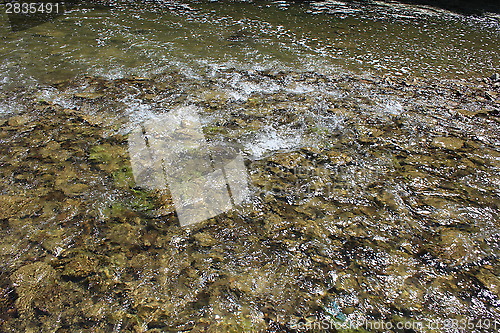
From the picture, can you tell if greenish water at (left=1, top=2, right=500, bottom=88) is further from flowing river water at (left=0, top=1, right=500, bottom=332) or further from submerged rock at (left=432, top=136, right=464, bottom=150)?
submerged rock at (left=432, top=136, right=464, bottom=150)

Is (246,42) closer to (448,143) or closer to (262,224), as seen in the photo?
(448,143)

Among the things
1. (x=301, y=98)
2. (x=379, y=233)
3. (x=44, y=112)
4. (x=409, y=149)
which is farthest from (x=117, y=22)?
(x=379, y=233)

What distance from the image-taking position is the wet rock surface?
1276 millimetres

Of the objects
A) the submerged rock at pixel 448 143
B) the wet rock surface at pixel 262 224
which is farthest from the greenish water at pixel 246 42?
the submerged rock at pixel 448 143

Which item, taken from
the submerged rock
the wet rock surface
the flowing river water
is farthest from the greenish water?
the submerged rock

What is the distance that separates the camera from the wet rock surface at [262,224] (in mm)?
1276

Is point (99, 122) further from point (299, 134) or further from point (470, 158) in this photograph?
point (470, 158)

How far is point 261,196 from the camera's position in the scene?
181cm

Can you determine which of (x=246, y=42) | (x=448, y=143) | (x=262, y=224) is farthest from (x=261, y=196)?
(x=246, y=42)

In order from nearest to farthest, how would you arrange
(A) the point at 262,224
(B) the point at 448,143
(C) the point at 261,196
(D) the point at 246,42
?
(A) the point at 262,224 → (C) the point at 261,196 → (B) the point at 448,143 → (D) the point at 246,42

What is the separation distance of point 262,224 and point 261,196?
21 cm

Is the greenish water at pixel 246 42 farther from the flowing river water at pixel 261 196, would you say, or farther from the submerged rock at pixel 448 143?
the submerged rock at pixel 448 143

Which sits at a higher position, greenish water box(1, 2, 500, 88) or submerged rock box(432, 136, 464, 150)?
greenish water box(1, 2, 500, 88)

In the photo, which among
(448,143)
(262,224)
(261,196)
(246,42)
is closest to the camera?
(262,224)
